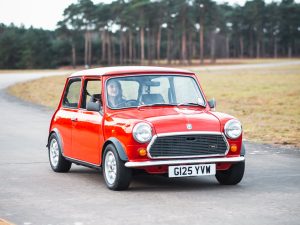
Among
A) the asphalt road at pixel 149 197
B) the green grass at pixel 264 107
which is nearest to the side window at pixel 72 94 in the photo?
the asphalt road at pixel 149 197

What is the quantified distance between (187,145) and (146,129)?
55 centimetres

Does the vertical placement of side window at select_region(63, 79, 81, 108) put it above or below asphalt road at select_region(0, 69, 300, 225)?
above

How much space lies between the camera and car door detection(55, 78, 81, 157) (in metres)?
10.8

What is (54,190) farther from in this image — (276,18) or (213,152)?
(276,18)

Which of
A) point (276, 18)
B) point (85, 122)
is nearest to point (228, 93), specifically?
point (85, 122)

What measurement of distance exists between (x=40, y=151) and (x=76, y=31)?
104 m

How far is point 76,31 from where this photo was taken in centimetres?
11681

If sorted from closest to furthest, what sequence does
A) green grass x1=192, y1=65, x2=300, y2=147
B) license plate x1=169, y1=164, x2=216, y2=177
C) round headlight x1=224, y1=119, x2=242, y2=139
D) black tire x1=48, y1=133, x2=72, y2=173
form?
license plate x1=169, y1=164, x2=216, y2=177 → round headlight x1=224, y1=119, x2=242, y2=139 → black tire x1=48, y1=133, x2=72, y2=173 → green grass x1=192, y1=65, x2=300, y2=147

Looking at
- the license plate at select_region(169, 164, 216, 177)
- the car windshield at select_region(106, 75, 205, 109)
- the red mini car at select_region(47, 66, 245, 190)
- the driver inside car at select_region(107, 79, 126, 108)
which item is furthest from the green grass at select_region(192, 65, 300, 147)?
the license plate at select_region(169, 164, 216, 177)

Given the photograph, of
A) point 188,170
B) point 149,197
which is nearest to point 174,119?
point 188,170

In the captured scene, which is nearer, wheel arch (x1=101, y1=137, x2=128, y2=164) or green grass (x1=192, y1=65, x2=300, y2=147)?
wheel arch (x1=101, y1=137, x2=128, y2=164)

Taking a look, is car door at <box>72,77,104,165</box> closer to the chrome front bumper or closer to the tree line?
the chrome front bumper

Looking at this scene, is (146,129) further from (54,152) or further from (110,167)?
(54,152)

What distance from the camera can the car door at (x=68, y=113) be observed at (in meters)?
10.8
